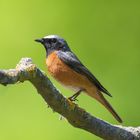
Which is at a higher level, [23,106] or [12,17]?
[12,17]

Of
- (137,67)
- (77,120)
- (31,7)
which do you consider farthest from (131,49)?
(77,120)

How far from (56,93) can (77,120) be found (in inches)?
15.4

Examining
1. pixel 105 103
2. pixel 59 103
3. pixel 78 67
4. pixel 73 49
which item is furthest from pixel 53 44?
pixel 59 103

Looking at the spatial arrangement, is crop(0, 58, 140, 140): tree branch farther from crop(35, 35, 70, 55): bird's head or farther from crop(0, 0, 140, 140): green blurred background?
crop(0, 0, 140, 140): green blurred background

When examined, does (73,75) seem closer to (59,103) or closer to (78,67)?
(78,67)

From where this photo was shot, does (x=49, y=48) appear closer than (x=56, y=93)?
No

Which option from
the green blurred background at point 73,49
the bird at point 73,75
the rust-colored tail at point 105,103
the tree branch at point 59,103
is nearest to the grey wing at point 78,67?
the bird at point 73,75

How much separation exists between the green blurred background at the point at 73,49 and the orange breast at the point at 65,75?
544 mm

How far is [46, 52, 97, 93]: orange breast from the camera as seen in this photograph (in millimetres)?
4965

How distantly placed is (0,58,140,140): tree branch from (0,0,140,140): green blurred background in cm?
137

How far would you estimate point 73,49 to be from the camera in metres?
6.07

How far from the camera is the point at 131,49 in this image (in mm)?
6242

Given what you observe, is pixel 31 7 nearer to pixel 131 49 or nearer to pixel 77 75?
pixel 131 49

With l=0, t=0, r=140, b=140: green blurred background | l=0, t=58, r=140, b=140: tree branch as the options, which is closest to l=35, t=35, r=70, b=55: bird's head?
l=0, t=0, r=140, b=140: green blurred background
